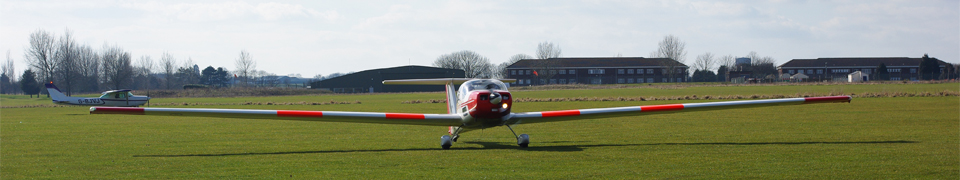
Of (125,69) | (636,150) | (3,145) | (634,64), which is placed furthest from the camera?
(634,64)

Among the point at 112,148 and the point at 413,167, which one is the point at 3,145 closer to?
the point at 112,148

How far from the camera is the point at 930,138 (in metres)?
12.0

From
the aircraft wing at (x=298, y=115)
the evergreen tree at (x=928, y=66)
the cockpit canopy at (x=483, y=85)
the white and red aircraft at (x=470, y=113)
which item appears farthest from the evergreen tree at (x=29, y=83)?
the evergreen tree at (x=928, y=66)

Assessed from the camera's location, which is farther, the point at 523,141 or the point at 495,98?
the point at 523,141

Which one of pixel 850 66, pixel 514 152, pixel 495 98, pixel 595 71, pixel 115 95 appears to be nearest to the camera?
pixel 495 98

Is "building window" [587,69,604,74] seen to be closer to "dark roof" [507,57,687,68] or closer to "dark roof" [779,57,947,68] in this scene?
"dark roof" [507,57,687,68]

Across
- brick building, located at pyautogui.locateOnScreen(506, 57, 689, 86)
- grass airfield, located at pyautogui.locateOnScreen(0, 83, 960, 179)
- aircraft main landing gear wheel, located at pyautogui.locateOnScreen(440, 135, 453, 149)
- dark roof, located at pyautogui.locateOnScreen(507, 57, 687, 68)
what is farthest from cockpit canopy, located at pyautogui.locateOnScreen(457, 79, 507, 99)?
dark roof, located at pyautogui.locateOnScreen(507, 57, 687, 68)

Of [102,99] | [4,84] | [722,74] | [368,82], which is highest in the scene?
[4,84]

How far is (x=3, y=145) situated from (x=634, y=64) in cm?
10549

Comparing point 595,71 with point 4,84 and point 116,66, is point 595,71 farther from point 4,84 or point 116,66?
point 4,84

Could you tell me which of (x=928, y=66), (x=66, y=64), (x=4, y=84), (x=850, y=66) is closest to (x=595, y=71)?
(x=850, y=66)

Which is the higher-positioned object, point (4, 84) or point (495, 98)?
point (4, 84)

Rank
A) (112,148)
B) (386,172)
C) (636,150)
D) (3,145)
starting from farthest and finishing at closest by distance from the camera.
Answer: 1. (3,145)
2. (112,148)
3. (636,150)
4. (386,172)

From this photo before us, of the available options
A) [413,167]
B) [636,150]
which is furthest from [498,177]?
[636,150]
